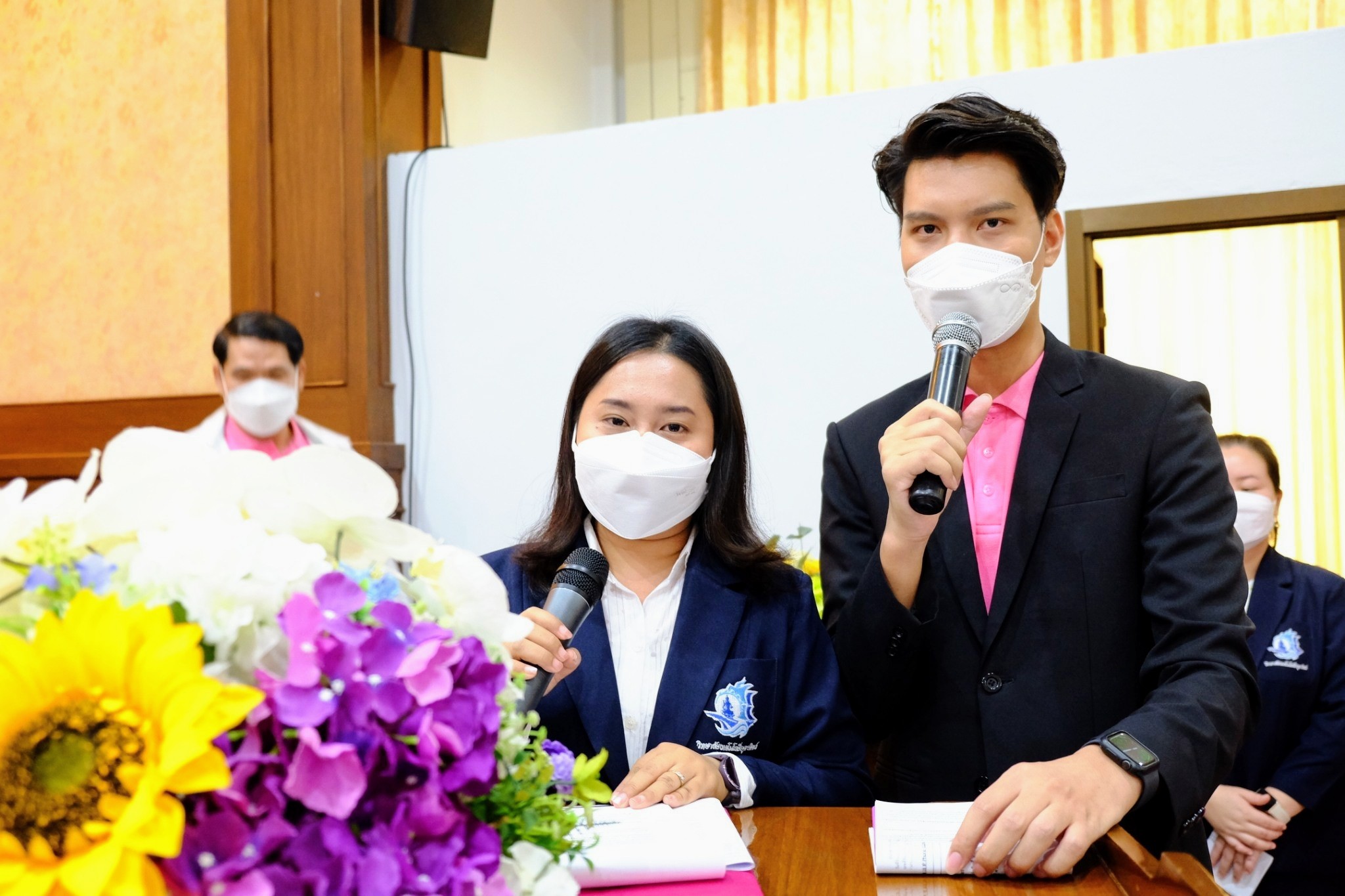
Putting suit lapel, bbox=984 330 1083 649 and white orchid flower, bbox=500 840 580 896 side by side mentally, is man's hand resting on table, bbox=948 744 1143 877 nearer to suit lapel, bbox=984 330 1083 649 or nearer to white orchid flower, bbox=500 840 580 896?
suit lapel, bbox=984 330 1083 649

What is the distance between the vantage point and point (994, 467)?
161 cm

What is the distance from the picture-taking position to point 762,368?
395 cm

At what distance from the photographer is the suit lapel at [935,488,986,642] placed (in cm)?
152

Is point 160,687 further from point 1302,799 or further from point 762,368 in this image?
point 762,368

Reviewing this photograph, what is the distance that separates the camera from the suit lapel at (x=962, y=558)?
1.52m

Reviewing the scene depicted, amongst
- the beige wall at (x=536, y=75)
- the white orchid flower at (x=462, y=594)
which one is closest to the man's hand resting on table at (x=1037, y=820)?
the white orchid flower at (x=462, y=594)

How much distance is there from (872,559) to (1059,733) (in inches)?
13.1

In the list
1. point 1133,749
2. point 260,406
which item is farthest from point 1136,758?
point 260,406

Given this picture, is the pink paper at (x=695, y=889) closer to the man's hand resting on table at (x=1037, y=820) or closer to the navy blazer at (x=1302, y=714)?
the man's hand resting on table at (x=1037, y=820)

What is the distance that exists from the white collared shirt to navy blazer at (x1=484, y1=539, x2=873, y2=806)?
0.7 inches

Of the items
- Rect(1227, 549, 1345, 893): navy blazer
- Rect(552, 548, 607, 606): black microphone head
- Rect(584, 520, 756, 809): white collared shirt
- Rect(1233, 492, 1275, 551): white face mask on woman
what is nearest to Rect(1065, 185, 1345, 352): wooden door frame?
Rect(1233, 492, 1275, 551): white face mask on woman

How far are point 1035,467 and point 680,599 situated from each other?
0.55 metres

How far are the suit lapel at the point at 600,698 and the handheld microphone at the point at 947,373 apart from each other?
54 centimetres

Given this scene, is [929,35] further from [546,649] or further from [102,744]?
[102,744]
